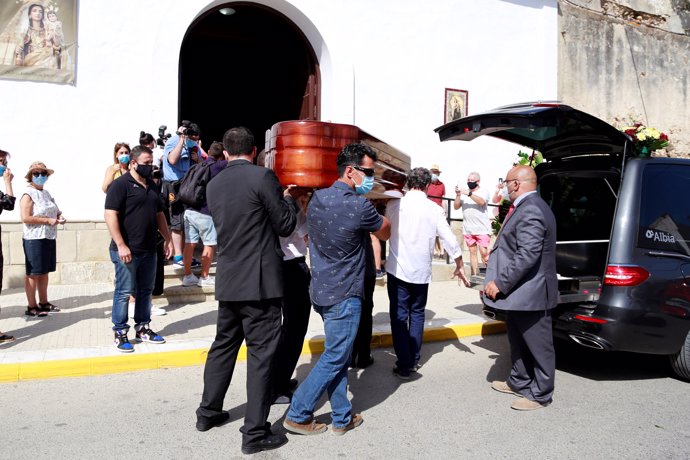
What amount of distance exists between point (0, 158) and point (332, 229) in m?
4.07

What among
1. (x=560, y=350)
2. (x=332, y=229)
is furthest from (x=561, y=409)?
(x=332, y=229)

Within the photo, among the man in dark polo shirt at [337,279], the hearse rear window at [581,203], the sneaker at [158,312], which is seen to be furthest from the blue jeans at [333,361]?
the sneaker at [158,312]

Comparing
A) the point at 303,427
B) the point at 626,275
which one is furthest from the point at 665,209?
the point at 303,427

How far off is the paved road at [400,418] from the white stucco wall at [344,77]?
16.5ft

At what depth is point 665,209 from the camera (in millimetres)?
4887

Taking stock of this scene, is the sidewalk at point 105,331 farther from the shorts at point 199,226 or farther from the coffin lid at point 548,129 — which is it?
the coffin lid at point 548,129

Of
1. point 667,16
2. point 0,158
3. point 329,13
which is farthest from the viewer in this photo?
point 667,16

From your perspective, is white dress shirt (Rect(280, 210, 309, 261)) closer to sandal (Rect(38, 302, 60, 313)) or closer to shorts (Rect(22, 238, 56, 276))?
shorts (Rect(22, 238, 56, 276))

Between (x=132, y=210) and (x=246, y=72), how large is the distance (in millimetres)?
12143

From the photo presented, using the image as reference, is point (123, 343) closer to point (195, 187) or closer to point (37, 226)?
point (195, 187)

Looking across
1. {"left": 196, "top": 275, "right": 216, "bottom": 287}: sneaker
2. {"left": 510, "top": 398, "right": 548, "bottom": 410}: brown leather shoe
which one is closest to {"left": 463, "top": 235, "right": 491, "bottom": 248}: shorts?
{"left": 196, "top": 275, "right": 216, "bottom": 287}: sneaker

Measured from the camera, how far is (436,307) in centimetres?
762

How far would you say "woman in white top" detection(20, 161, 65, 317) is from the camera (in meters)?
6.14

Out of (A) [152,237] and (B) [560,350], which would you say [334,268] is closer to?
(A) [152,237]
